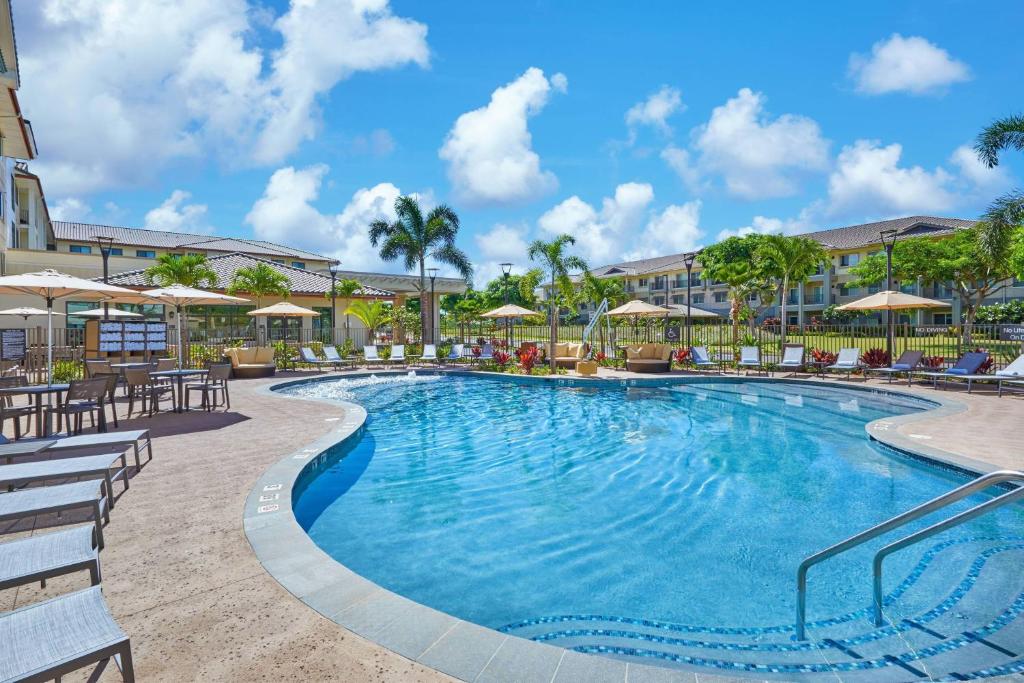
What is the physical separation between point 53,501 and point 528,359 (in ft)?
52.5

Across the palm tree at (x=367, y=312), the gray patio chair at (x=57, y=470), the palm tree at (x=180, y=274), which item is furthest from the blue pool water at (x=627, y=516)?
the palm tree at (x=180, y=274)

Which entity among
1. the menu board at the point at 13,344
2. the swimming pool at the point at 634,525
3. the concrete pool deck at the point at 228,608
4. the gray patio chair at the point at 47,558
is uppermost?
the menu board at the point at 13,344

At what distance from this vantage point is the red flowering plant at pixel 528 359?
19.1 m

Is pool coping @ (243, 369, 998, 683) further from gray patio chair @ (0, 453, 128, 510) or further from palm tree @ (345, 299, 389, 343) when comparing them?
palm tree @ (345, 299, 389, 343)

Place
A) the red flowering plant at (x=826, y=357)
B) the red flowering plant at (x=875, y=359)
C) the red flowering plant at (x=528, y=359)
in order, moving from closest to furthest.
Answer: the red flowering plant at (x=875, y=359)
the red flowering plant at (x=826, y=357)
the red flowering plant at (x=528, y=359)

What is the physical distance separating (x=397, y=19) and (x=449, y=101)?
16.7 ft

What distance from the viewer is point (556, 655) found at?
263 centimetres

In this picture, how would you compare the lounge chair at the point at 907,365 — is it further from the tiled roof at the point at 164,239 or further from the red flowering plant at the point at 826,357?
the tiled roof at the point at 164,239

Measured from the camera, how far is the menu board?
15.8 meters

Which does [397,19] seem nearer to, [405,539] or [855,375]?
[405,539]

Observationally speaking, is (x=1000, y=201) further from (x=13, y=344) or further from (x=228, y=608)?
(x=13, y=344)

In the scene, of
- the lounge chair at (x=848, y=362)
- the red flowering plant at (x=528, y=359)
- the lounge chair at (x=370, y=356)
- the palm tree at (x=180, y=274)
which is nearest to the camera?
the lounge chair at (x=848, y=362)

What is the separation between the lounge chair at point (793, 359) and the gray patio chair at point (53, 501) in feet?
60.3

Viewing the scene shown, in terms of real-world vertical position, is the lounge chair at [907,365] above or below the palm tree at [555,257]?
below
